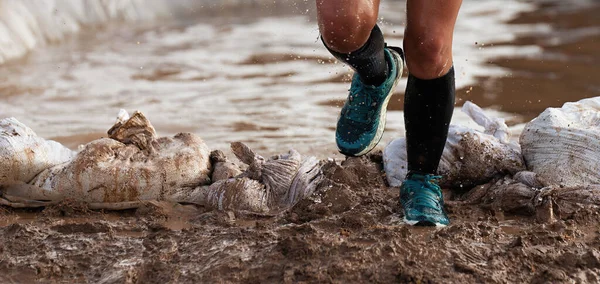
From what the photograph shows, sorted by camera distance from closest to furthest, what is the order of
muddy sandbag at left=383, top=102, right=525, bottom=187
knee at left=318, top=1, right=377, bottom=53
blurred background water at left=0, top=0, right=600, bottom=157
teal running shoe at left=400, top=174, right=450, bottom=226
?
knee at left=318, top=1, right=377, bottom=53, teal running shoe at left=400, top=174, right=450, bottom=226, muddy sandbag at left=383, top=102, right=525, bottom=187, blurred background water at left=0, top=0, right=600, bottom=157

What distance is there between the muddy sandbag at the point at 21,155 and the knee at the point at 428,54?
165 cm

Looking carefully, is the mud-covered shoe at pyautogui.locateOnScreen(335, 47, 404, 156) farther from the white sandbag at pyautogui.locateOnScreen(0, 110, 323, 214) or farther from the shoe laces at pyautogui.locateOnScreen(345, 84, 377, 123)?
the white sandbag at pyautogui.locateOnScreen(0, 110, 323, 214)

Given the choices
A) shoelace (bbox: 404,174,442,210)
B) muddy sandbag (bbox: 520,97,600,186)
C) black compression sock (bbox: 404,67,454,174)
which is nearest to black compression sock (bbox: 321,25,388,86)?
black compression sock (bbox: 404,67,454,174)

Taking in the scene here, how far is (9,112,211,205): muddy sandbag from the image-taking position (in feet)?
11.9

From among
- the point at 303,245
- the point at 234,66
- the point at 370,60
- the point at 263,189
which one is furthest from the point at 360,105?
the point at 234,66

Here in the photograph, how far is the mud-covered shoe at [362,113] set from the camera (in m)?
3.28

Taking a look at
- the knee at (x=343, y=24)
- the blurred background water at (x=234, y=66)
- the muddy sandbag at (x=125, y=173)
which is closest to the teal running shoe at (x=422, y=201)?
the knee at (x=343, y=24)

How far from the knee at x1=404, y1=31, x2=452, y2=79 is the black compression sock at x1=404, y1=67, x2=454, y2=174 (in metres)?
0.06

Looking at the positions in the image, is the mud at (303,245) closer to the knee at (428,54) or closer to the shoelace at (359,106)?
the shoelace at (359,106)

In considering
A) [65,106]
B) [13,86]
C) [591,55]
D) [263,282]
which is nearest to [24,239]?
[263,282]

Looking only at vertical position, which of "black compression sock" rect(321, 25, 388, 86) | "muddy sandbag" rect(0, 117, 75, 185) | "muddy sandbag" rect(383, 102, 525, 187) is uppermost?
"black compression sock" rect(321, 25, 388, 86)

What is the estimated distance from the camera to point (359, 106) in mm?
3291

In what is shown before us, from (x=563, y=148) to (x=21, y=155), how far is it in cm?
233

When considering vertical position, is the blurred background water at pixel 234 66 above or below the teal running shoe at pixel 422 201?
below
